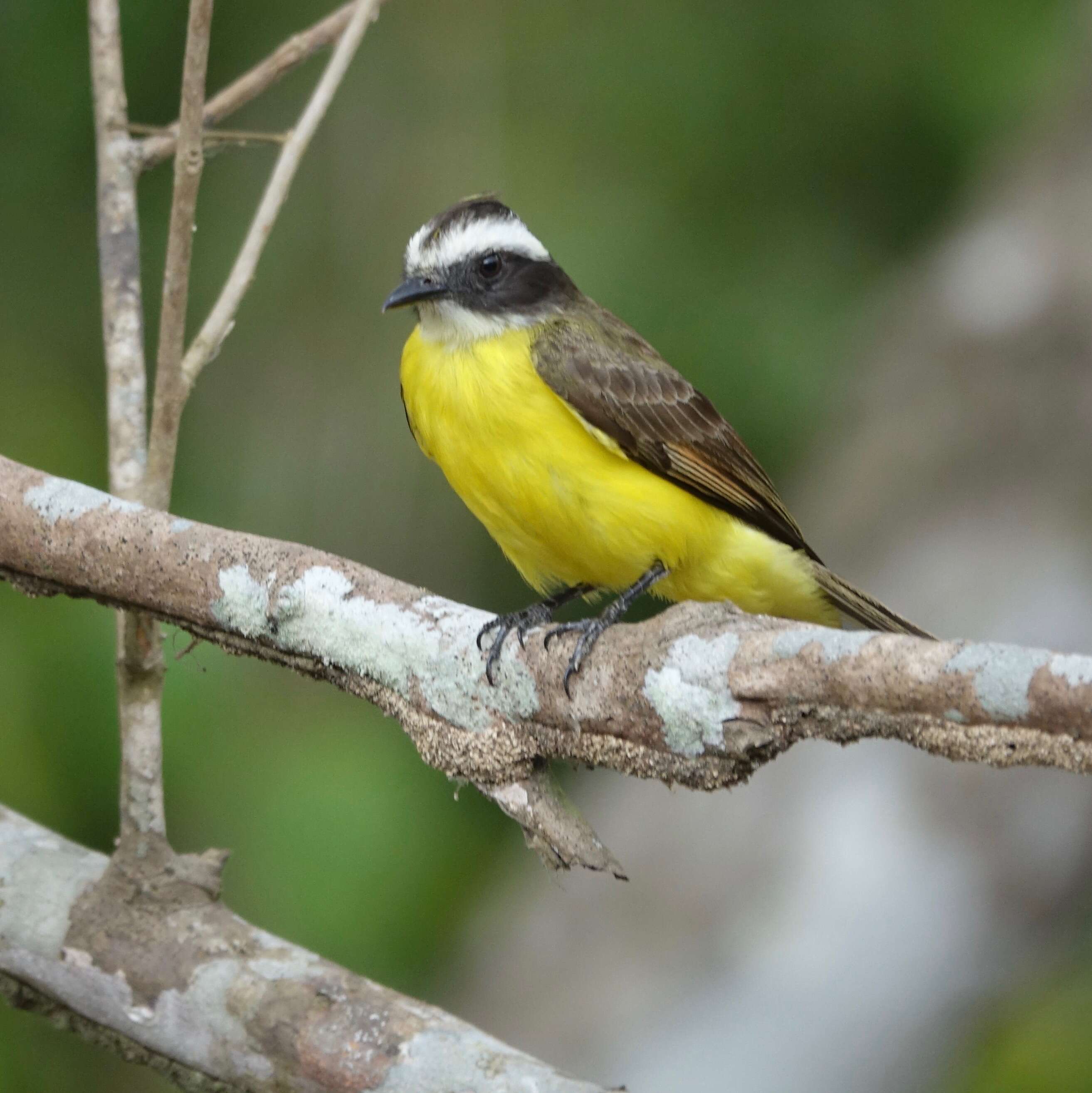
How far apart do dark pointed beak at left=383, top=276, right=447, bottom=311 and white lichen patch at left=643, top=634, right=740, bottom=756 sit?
159 cm

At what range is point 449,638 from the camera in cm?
245

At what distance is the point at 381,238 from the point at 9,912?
318 cm

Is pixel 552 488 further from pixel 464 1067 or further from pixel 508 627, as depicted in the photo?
pixel 464 1067

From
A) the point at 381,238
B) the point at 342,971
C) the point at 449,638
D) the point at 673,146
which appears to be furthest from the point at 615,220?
the point at 342,971

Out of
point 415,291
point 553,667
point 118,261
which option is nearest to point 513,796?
point 553,667

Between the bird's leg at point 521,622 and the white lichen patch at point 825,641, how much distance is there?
0.55 meters

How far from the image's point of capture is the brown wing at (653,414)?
3434 millimetres

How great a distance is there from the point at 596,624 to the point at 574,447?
0.80 meters

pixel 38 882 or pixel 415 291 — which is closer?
pixel 38 882

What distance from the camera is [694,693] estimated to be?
213 cm

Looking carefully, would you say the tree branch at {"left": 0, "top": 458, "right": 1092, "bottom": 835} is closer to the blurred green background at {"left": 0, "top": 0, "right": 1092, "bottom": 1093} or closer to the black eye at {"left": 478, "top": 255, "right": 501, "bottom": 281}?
the black eye at {"left": 478, "top": 255, "right": 501, "bottom": 281}

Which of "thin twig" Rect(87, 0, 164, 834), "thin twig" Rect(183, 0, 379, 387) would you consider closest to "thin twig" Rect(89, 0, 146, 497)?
"thin twig" Rect(87, 0, 164, 834)

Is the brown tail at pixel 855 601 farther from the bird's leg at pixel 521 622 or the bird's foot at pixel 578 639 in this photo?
the bird's foot at pixel 578 639

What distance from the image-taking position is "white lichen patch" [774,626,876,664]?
197cm
